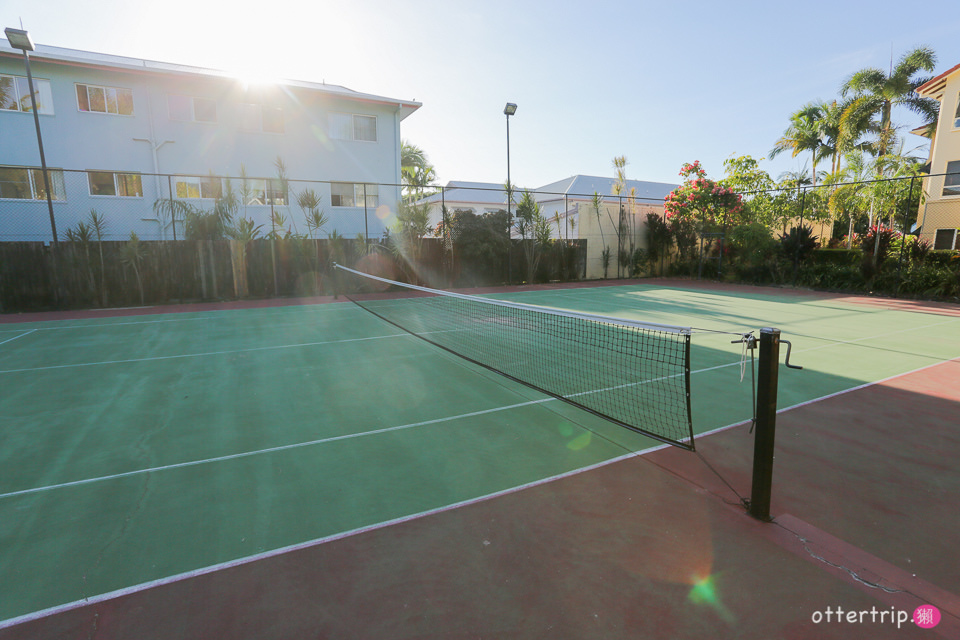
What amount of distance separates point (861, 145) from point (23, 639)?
4091 centimetres

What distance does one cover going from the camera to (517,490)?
11.5 feet

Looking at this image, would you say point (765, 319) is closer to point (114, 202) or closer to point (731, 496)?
point (731, 496)

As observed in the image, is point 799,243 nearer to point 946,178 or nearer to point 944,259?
point 944,259

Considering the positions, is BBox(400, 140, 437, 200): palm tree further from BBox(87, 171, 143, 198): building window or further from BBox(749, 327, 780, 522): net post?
BBox(749, 327, 780, 522): net post

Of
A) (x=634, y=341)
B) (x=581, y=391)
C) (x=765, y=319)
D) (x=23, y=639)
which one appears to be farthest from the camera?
(x=765, y=319)

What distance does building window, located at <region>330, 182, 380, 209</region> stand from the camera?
21047mm

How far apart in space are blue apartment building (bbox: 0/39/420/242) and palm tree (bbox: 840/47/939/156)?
27.9 m

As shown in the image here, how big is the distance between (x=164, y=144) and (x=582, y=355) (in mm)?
18929

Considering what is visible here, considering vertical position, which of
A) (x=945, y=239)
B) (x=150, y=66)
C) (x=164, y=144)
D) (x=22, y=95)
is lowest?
(x=945, y=239)

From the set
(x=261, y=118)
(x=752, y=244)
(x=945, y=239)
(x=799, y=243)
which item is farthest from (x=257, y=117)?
(x=945, y=239)

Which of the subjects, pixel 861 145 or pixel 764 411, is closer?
pixel 764 411

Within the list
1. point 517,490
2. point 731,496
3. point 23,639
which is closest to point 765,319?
point 731,496

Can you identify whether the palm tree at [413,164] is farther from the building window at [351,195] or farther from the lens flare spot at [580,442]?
the lens flare spot at [580,442]

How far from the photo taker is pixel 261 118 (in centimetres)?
1992
